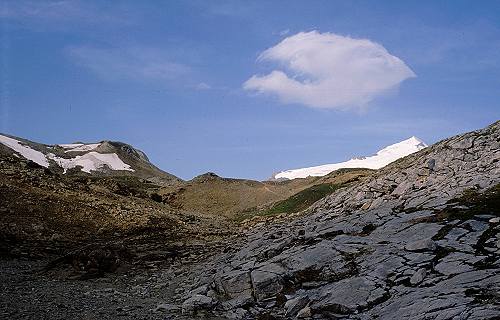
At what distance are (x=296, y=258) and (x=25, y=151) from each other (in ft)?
443

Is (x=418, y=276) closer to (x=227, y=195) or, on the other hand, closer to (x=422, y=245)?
(x=422, y=245)

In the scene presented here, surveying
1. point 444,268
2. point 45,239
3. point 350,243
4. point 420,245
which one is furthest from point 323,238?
point 45,239

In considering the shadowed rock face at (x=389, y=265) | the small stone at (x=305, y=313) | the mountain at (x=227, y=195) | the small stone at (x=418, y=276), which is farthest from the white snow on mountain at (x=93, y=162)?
the small stone at (x=418, y=276)

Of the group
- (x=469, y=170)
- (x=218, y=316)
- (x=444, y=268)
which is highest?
(x=469, y=170)

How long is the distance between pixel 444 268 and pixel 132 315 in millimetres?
10275

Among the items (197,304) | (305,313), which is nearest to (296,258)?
(305,313)

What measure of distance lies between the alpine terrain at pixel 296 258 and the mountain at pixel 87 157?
9181 cm

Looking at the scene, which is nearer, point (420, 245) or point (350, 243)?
point (420, 245)

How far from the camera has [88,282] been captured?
2039 centimetres

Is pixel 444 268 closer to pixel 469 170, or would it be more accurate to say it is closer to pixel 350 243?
pixel 350 243

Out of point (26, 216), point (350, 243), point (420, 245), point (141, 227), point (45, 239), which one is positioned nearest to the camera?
point (420, 245)

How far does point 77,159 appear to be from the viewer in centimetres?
14588

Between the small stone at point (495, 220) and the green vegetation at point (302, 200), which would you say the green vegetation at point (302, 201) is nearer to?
the green vegetation at point (302, 200)

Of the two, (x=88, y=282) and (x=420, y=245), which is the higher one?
(x=420, y=245)
